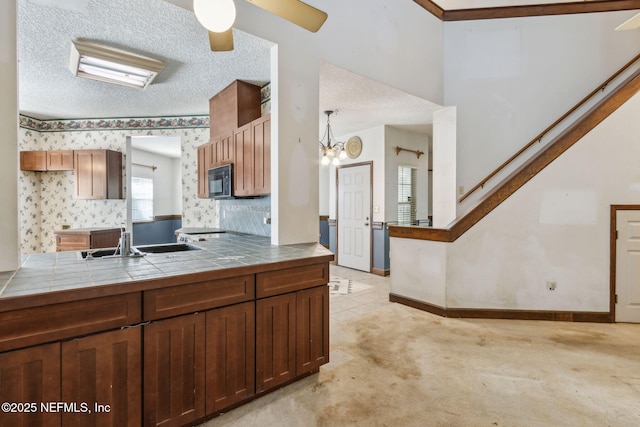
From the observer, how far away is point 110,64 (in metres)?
3.11

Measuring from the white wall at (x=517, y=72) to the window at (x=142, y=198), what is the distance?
6885mm

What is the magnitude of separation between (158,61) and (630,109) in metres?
5.03

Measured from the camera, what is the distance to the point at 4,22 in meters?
1.74

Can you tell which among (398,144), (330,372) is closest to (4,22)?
(330,372)

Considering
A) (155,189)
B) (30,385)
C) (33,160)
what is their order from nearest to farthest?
1. (30,385)
2. (33,160)
3. (155,189)

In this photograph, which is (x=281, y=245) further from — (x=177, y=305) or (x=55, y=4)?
(x=55, y=4)

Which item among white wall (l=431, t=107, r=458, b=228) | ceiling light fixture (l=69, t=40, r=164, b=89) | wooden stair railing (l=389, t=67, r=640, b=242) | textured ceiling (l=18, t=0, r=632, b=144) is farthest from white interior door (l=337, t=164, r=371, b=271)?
ceiling light fixture (l=69, t=40, r=164, b=89)

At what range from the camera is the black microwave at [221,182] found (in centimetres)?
357

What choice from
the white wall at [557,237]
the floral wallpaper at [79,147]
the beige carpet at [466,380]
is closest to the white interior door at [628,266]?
the white wall at [557,237]

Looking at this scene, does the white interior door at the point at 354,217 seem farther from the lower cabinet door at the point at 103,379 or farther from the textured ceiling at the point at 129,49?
the lower cabinet door at the point at 103,379

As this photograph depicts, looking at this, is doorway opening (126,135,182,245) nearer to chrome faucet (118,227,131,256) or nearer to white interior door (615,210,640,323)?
chrome faucet (118,227,131,256)

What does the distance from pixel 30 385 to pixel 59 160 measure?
5174mm

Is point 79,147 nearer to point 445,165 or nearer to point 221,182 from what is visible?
point 221,182

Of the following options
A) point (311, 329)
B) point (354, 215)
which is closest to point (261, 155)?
point (311, 329)
